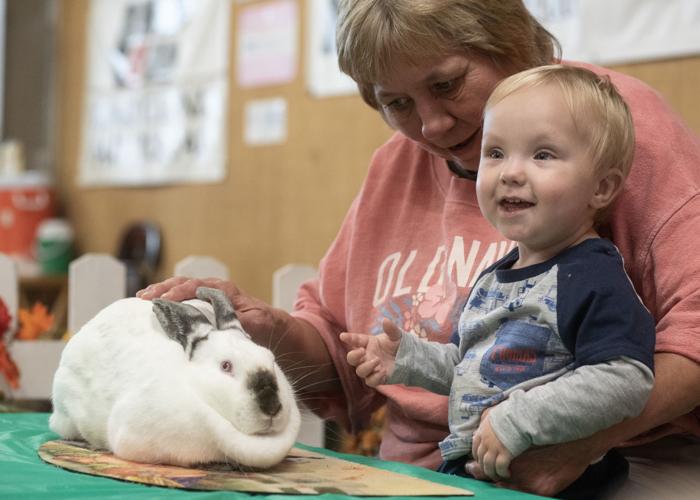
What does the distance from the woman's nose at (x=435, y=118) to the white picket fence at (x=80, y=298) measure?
38.0 inches

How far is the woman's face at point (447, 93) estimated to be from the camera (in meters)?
1.47

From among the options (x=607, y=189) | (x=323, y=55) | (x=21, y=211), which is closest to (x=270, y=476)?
(x=607, y=189)

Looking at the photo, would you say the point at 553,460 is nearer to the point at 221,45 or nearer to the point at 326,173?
the point at 326,173

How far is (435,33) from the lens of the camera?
1.44 m

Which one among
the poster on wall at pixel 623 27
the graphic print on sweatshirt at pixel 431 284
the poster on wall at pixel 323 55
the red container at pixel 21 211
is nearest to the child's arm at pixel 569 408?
the graphic print on sweatshirt at pixel 431 284

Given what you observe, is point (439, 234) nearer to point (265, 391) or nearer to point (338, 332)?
point (338, 332)

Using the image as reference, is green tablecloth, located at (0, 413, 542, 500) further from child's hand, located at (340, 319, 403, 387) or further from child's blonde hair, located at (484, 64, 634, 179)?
child's blonde hair, located at (484, 64, 634, 179)

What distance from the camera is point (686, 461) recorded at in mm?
1398

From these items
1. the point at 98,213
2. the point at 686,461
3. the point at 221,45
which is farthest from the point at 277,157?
the point at 686,461

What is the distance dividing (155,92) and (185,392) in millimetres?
4259

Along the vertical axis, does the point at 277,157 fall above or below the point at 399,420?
above

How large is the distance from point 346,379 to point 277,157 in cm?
288

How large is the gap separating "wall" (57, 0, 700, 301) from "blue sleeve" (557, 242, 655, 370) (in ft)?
9.05

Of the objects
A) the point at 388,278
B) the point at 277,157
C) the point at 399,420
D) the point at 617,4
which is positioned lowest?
the point at 399,420
